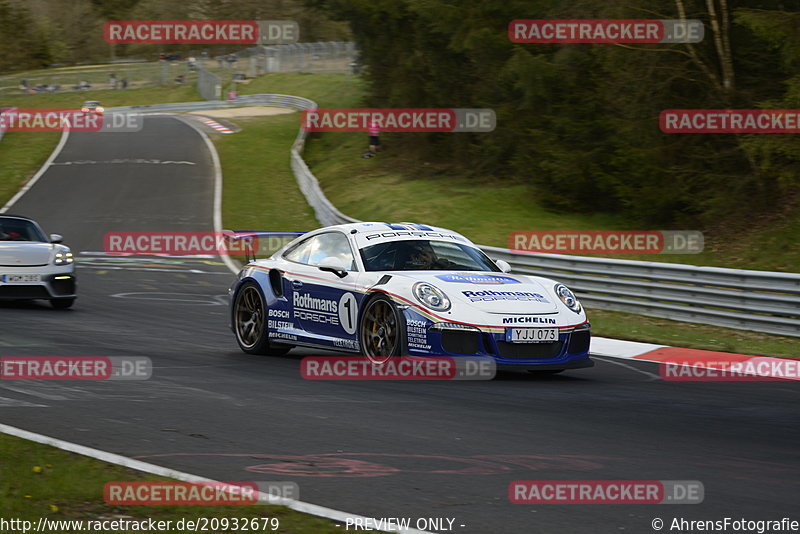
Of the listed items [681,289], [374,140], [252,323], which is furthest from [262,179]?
[252,323]

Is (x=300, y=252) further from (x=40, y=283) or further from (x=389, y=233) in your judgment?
(x=40, y=283)

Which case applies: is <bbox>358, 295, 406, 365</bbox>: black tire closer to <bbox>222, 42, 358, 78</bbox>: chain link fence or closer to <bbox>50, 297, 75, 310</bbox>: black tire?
<bbox>50, 297, 75, 310</bbox>: black tire

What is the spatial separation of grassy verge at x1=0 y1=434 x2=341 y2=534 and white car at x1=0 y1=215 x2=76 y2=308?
9.84 m

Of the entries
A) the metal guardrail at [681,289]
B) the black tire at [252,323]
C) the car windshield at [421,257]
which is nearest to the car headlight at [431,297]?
the car windshield at [421,257]

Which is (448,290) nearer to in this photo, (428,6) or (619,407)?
(619,407)

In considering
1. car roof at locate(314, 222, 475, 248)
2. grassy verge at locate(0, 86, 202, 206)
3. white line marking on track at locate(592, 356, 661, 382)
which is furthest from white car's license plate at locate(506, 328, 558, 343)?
grassy verge at locate(0, 86, 202, 206)

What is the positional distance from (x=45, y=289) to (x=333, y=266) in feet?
22.3

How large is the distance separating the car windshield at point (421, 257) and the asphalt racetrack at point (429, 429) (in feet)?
4.20

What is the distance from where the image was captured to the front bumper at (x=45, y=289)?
15.9 m

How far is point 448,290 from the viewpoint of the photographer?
32.9 feet

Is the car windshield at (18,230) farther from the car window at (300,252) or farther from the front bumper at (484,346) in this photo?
the front bumper at (484,346)

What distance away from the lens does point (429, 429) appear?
7.55 m

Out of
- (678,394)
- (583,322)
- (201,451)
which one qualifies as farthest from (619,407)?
(201,451)

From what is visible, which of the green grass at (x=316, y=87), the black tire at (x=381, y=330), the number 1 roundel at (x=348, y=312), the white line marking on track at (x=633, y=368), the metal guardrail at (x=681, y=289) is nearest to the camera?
the black tire at (x=381, y=330)
